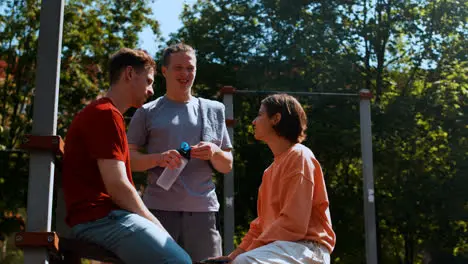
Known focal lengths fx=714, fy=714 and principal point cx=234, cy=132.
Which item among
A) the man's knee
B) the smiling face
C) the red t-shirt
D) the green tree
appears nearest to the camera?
the red t-shirt

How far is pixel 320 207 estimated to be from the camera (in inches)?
131

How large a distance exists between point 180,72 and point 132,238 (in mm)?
1591

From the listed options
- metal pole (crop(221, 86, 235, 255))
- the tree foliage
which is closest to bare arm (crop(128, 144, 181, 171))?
metal pole (crop(221, 86, 235, 255))

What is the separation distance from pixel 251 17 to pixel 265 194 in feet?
37.2

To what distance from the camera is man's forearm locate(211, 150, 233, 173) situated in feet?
12.8

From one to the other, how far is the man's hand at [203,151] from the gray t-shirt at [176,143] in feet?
0.62

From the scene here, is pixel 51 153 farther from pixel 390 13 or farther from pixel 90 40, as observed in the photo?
pixel 90 40

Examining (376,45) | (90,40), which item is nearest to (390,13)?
(376,45)

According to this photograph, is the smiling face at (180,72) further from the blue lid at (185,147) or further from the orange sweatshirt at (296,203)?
the orange sweatshirt at (296,203)

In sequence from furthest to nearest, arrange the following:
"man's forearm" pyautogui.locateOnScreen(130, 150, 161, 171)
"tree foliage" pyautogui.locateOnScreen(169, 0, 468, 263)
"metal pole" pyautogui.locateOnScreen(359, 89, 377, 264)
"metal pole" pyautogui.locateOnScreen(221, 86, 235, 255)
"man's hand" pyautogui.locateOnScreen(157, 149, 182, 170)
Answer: "tree foliage" pyautogui.locateOnScreen(169, 0, 468, 263), "metal pole" pyautogui.locateOnScreen(359, 89, 377, 264), "metal pole" pyautogui.locateOnScreen(221, 86, 235, 255), "man's forearm" pyautogui.locateOnScreen(130, 150, 161, 171), "man's hand" pyautogui.locateOnScreen(157, 149, 182, 170)

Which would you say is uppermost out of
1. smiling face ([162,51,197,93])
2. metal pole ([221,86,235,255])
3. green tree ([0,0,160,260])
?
green tree ([0,0,160,260])

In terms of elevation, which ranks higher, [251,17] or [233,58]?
[251,17]

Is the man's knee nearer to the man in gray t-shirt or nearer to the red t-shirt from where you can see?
the red t-shirt

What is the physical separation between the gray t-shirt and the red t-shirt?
96cm
